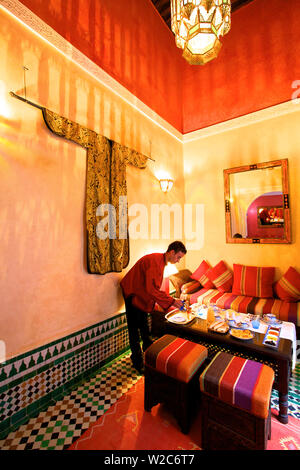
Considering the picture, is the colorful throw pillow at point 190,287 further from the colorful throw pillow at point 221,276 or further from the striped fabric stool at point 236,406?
the striped fabric stool at point 236,406

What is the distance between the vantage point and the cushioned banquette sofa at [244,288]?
388 cm

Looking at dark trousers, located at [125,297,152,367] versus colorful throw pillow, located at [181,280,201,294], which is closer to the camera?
dark trousers, located at [125,297,152,367]

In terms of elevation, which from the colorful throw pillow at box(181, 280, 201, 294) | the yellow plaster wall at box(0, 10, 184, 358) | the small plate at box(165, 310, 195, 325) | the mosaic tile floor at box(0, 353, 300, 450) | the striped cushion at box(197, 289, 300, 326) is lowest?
the mosaic tile floor at box(0, 353, 300, 450)

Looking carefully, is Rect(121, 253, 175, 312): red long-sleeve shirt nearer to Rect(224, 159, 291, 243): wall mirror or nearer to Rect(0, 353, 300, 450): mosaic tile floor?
Rect(0, 353, 300, 450): mosaic tile floor

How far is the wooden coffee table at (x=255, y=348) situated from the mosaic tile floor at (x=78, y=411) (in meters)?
0.42

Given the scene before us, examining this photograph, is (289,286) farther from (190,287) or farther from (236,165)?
(236,165)

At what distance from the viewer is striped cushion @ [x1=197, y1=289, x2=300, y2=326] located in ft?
11.8

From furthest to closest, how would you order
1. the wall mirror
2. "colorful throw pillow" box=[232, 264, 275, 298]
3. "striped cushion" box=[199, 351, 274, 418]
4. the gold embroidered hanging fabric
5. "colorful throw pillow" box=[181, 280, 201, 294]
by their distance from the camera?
"colorful throw pillow" box=[181, 280, 201, 294]
the wall mirror
"colorful throw pillow" box=[232, 264, 275, 298]
the gold embroidered hanging fabric
"striped cushion" box=[199, 351, 274, 418]

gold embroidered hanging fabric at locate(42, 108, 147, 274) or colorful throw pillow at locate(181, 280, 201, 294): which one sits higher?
gold embroidered hanging fabric at locate(42, 108, 147, 274)

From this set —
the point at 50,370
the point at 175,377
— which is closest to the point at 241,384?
the point at 175,377

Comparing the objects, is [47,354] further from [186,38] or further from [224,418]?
[186,38]

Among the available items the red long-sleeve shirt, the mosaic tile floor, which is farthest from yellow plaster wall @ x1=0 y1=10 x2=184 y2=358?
the mosaic tile floor

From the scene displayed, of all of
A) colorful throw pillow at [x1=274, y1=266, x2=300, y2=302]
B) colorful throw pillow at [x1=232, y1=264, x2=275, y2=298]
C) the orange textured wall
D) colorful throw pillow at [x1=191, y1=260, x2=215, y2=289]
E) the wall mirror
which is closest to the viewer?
the orange textured wall

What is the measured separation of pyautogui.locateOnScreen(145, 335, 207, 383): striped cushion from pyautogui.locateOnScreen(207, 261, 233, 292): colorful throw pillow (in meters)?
2.57
